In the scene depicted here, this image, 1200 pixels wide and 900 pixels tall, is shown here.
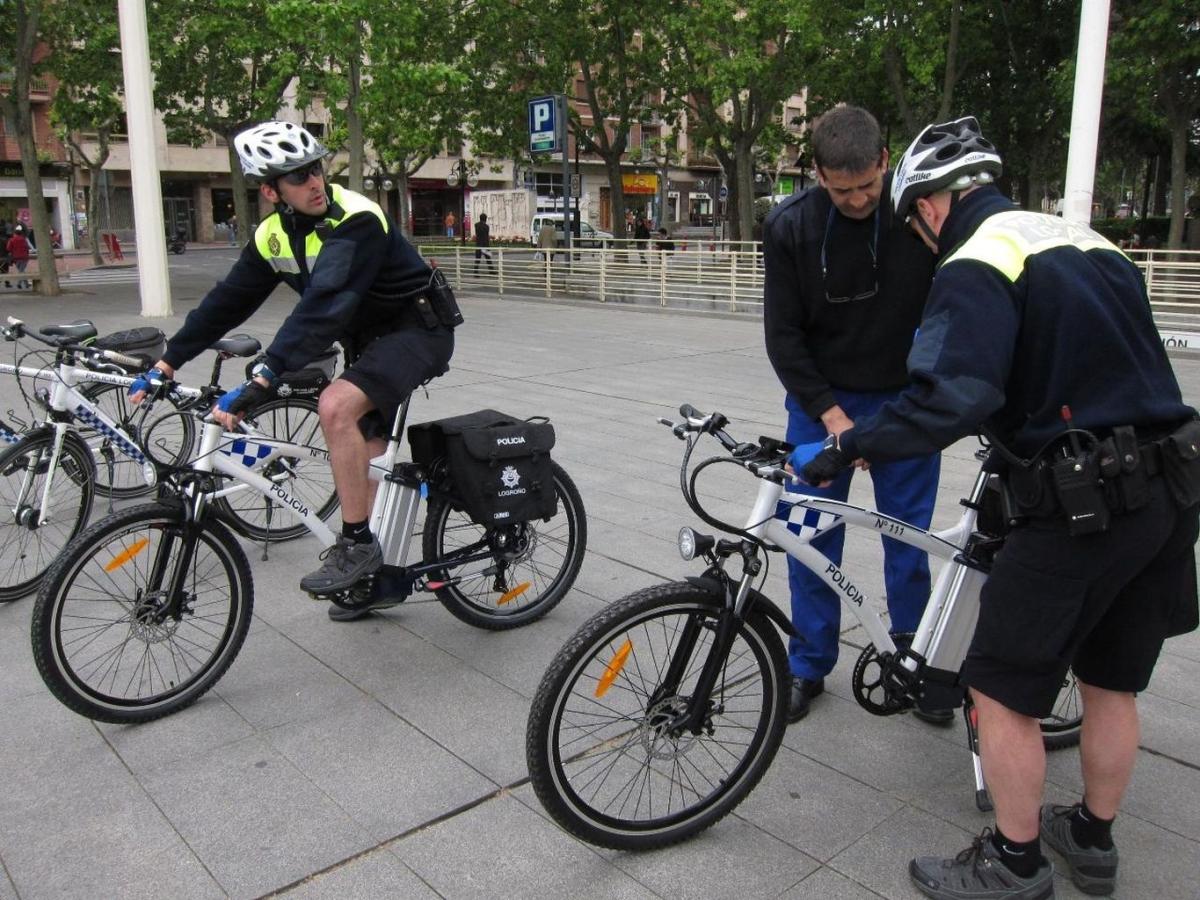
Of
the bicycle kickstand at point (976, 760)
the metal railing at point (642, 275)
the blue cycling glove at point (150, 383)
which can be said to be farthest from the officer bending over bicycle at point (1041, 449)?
the metal railing at point (642, 275)

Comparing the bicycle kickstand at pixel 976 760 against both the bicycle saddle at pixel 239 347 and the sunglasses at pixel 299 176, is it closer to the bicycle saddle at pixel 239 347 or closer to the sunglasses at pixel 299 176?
the sunglasses at pixel 299 176

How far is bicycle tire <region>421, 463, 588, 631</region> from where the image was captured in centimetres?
396

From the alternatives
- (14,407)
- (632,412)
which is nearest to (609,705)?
(632,412)

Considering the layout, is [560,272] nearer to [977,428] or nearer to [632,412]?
[632,412]

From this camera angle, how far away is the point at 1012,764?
2312 millimetres

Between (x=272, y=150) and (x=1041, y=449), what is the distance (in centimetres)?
258

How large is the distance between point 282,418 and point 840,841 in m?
3.45

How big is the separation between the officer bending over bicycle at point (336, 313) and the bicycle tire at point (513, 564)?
341 mm

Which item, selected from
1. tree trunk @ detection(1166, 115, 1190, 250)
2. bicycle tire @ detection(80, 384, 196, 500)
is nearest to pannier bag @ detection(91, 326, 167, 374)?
bicycle tire @ detection(80, 384, 196, 500)

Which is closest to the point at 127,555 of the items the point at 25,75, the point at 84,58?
the point at 25,75

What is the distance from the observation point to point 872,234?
9.96ft

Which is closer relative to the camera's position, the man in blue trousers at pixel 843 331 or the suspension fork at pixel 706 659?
the suspension fork at pixel 706 659

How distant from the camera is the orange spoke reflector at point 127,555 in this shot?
3193mm

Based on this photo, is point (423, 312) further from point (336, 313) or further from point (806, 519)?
point (806, 519)
